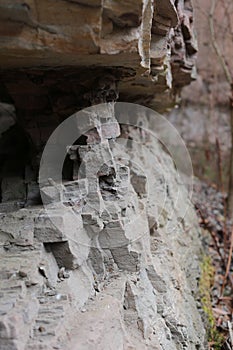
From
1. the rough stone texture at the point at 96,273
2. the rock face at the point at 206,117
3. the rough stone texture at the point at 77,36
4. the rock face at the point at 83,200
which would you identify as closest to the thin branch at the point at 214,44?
the rock face at the point at 206,117

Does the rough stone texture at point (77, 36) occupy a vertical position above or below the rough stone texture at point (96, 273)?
above

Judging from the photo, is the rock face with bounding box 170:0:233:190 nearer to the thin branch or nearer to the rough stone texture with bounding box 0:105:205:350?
the thin branch

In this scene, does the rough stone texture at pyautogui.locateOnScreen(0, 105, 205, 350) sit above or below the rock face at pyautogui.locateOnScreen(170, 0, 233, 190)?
below

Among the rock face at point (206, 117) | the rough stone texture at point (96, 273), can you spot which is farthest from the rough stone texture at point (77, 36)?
the rock face at point (206, 117)

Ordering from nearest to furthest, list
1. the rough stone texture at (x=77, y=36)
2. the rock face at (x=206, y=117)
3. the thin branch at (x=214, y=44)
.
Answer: the rough stone texture at (x=77, y=36)
the thin branch at (x=214, y=44)
the rock face at (x=206, y=117)

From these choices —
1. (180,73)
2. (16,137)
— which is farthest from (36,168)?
(180,73)

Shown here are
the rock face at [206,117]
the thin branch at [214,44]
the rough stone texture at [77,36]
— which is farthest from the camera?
the rock face at [206,117]

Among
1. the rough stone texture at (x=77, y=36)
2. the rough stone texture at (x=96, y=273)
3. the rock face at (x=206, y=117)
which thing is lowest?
the rough stone texture at (x=96, y=273)

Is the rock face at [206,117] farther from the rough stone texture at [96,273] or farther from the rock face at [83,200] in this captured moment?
the rough stone texture at [96,273]

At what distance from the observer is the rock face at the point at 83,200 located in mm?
1889

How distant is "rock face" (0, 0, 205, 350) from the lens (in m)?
1.89

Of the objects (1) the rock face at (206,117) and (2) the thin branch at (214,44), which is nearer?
(2) the thin branch at (214,44)

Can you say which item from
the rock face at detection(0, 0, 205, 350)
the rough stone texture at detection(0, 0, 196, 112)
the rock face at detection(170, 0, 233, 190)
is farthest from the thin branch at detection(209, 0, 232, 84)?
the rough stone texture at detection(0, 0, 196, 112)

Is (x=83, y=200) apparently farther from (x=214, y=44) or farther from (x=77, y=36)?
(x=214, y=44)
